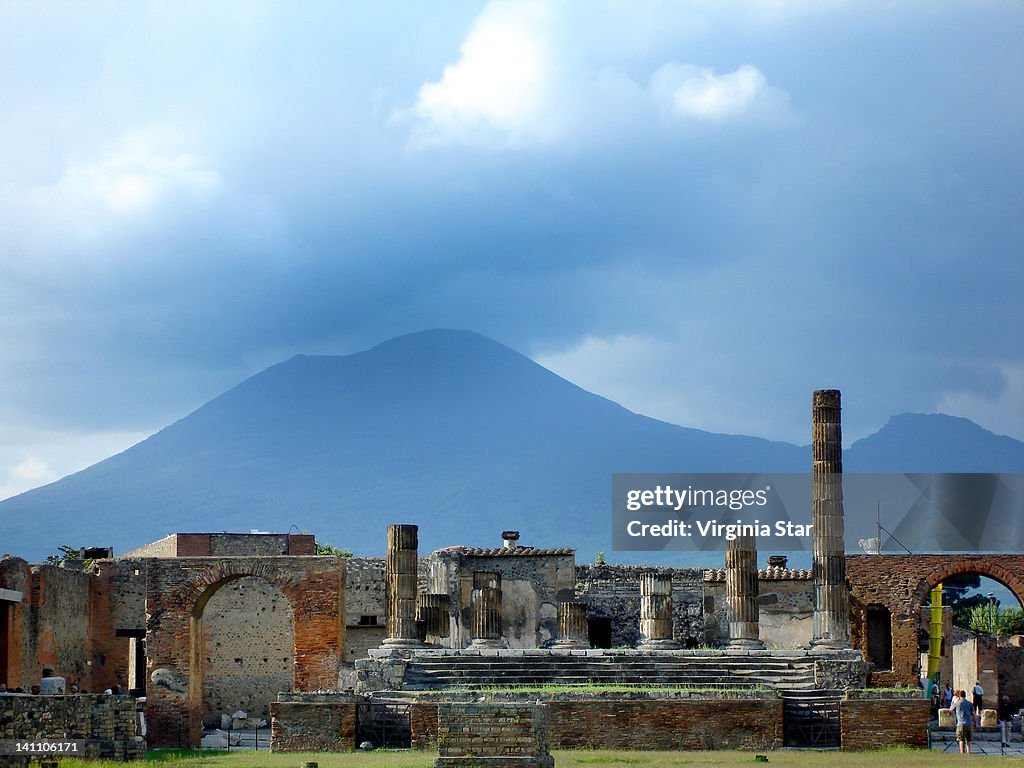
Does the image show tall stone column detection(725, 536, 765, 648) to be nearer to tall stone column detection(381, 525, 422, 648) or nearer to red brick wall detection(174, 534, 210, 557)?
tall stone column detection(381, 525, 422, 648)

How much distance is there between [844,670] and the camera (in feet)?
107

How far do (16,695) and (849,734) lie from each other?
1349cm

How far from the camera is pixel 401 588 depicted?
38250 mm

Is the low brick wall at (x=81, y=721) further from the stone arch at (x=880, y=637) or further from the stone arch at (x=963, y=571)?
the stone arch at (x=880, y=637)

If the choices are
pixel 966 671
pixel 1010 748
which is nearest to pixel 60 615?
pixel 1010 748

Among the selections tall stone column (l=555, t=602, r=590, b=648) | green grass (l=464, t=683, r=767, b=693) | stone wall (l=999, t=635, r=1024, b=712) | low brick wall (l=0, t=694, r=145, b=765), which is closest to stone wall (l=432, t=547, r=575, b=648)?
tall stone column (l=555, t=602, r=590, b=648)

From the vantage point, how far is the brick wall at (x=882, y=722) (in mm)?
28906

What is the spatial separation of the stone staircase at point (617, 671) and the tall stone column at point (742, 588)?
2.70 meters

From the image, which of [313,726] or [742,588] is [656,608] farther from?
[313,726]

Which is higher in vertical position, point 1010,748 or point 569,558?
point 569,558

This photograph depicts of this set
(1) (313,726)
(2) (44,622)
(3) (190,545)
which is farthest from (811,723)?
(3) (190,545)

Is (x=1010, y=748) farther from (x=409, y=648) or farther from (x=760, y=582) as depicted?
(x=760, y=582)

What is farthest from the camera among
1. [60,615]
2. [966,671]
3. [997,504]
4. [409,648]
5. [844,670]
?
[997,504]

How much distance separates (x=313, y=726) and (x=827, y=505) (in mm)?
12748
